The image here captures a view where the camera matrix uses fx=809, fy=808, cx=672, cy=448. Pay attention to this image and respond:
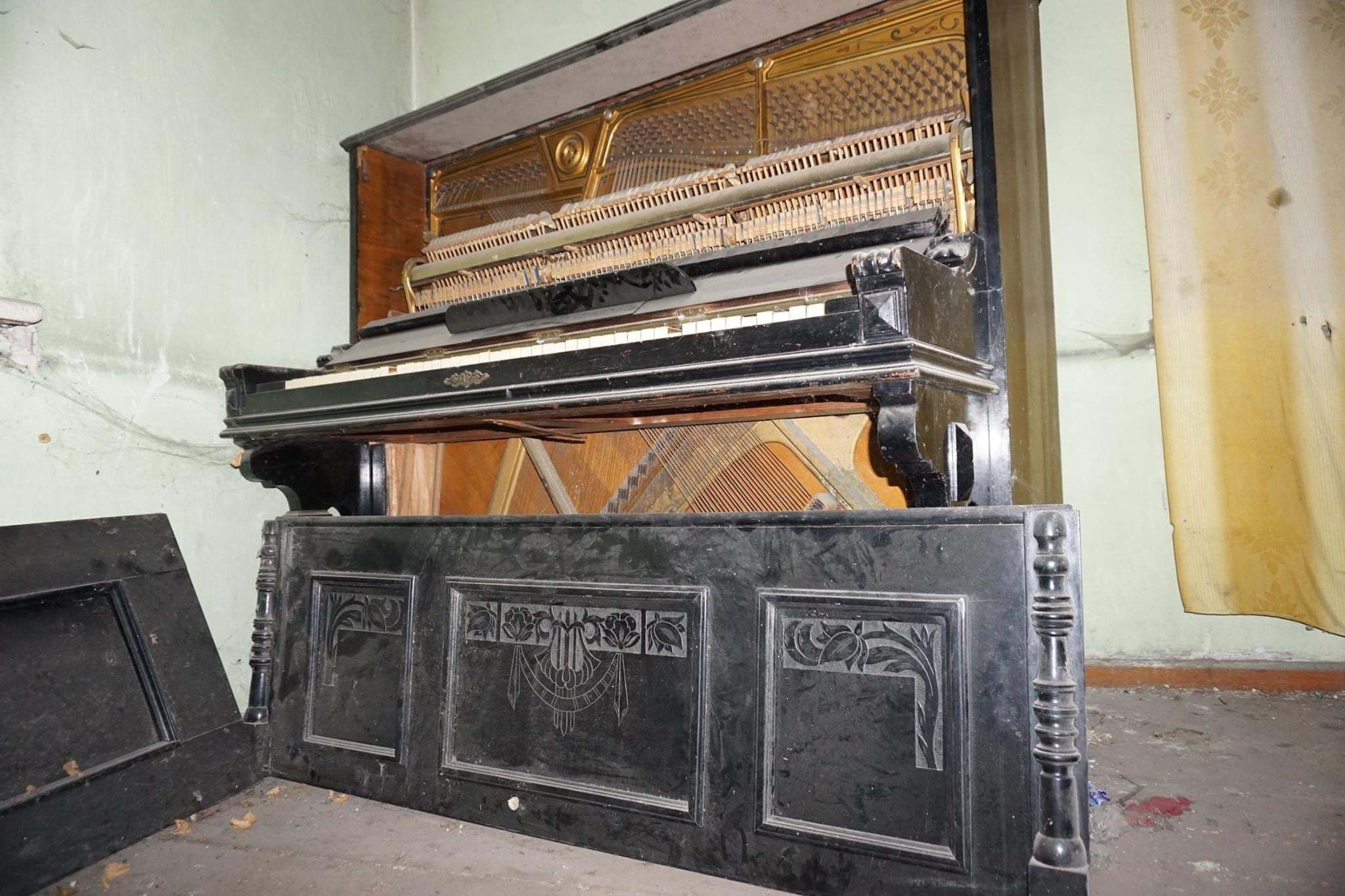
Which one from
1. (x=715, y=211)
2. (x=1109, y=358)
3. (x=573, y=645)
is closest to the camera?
(x=573, y=645)

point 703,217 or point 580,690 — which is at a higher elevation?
point 703,217

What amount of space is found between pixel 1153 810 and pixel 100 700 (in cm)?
247

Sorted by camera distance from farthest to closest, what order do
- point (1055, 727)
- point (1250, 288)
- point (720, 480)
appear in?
point (1250, 288), point (720, 480), point (1055, 727)

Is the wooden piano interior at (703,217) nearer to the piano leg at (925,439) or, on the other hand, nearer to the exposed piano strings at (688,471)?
the exposed piano strings at (688,471)

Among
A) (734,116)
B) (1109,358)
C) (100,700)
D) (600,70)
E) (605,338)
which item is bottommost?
(100,700)

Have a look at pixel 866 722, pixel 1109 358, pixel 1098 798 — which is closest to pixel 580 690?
pixel 866 722

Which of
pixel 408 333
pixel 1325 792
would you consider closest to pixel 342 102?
pixel 408 333

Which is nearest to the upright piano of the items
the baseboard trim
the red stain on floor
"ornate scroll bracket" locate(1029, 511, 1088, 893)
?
"ornate scroll bracket" locate(1029, 511, 1088, 893)

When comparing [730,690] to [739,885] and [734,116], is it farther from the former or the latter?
[734,116]

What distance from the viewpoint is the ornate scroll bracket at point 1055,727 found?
1.31 m

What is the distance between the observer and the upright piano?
143 centimetres

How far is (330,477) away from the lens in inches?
104

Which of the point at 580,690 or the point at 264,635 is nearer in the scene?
the point at 580,690

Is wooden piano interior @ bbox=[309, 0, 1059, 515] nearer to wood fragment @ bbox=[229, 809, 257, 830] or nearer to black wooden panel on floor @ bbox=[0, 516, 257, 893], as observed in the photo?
black wooden panel on floor @ bbox=[0, 516, 257, 893]
